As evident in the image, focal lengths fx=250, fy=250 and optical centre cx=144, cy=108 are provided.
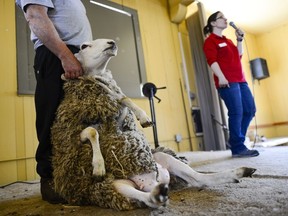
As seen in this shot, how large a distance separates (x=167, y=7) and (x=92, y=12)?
1.53 metres

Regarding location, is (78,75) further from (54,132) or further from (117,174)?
(117,174)

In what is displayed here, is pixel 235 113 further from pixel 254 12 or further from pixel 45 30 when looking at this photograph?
pixel 254 12

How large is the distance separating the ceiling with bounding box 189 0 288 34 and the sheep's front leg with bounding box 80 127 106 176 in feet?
12.5

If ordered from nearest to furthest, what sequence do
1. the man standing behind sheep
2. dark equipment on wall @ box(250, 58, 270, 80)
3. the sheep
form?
the sheep → the man standing behind sheep → dark equipment on wall @ box(250, 58, 270, 80)

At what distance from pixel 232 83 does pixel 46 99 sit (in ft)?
5.04

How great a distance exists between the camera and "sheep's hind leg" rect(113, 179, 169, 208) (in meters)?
0.68

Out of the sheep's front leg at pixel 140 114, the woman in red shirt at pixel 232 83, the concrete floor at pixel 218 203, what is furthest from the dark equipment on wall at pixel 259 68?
the sheep's front leg at pixel 140 114

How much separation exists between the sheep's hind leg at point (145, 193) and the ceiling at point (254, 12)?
12.9ft

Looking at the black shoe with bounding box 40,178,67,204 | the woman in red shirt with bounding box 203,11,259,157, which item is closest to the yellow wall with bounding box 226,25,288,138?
the woman in red shirt with bounding box 203,11,259,157

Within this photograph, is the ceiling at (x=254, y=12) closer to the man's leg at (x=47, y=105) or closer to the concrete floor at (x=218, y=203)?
the man's leg at (x=47, y=105)

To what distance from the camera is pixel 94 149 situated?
0.86 meters

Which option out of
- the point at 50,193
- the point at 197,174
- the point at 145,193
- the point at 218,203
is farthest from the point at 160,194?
the point at 50,193

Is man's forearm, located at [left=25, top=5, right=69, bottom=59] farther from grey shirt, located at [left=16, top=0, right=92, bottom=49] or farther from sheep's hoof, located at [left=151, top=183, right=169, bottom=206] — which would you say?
sheep's hoof, located at [left=151, top=183, right=169, bottom=206]

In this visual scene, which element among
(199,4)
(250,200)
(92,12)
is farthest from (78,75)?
(199,4)
